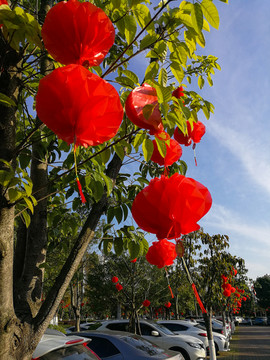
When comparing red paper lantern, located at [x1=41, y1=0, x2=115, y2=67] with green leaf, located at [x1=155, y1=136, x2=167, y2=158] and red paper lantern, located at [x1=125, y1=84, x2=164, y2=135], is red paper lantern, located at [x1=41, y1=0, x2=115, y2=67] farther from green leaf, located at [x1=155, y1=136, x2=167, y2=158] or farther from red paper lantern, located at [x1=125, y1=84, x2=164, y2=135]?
green leaf, located at [x1=155, y1=136, x2=167, y2=158]

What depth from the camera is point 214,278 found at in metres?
11.6

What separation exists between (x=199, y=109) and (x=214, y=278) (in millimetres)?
10153

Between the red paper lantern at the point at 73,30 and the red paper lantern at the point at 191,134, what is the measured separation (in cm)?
117

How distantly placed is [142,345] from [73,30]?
6527mm

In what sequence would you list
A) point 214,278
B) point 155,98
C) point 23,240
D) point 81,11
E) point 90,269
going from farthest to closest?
point 90,269, point 214,278, point 23,240, point 155,98, point 81,11

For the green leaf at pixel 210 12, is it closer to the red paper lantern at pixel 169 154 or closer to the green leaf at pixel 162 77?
the green leaf at pixel 162 77

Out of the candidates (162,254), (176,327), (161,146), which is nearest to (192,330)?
(176,327)

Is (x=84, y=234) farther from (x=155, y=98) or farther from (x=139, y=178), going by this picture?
(x=155, y=98)

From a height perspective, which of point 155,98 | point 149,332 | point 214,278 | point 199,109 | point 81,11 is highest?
point 199,109

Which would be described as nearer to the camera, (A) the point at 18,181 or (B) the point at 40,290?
(A) the point at 18,181

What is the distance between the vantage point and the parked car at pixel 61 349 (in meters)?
3.69

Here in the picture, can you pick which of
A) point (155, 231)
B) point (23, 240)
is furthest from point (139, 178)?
point (155, 231)

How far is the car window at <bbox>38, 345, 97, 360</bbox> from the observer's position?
3822mm

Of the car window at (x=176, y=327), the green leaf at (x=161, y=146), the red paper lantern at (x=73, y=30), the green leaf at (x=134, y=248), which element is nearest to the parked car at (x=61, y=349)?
the green leaf at (x=134, y=248)
